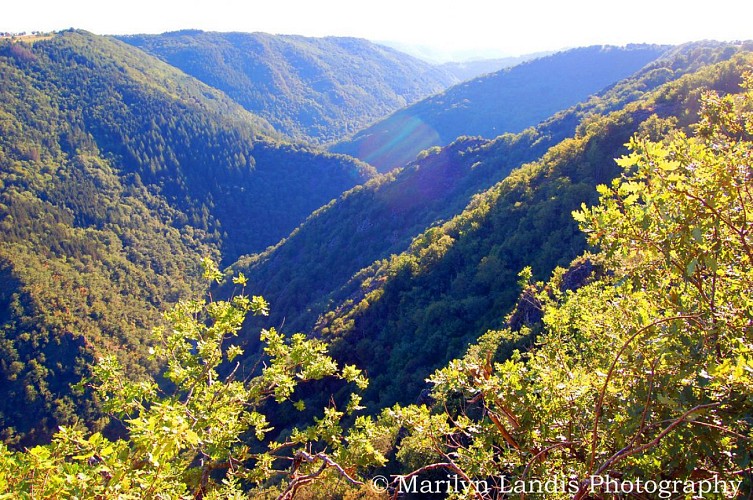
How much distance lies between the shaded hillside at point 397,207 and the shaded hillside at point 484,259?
95.9 ft

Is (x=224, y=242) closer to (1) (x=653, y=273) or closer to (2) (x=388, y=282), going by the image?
(2) (x=388, y=282)

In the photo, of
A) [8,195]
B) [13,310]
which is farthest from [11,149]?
[13,310]

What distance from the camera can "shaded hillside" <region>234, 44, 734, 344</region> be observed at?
92688 millimetres

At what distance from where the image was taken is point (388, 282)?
53750 millimetres

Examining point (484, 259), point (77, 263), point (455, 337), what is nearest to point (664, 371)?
point (455, 337)

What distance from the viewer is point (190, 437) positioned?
Result: 403cm

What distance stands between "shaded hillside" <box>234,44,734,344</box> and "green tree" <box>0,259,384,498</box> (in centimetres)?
7093

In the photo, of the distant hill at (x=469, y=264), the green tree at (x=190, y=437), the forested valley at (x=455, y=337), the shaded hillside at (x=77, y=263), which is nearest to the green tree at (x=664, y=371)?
the forested valley at (x=455, y=337)

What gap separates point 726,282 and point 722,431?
1754mm

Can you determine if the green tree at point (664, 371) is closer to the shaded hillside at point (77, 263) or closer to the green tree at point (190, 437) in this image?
the green tree at point (190, 437)

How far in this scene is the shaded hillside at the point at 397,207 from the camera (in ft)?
304

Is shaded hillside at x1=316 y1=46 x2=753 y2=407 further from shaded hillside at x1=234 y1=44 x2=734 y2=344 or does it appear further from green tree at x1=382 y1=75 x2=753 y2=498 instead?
shaded hillside at x1=234 y1=44 x2=734 y2=344

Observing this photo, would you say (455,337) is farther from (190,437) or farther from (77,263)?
(77,263)

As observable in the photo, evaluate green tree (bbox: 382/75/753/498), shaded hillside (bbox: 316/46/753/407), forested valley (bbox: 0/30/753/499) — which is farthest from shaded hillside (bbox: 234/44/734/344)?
green tree (bbox: 382/75/753/498)
